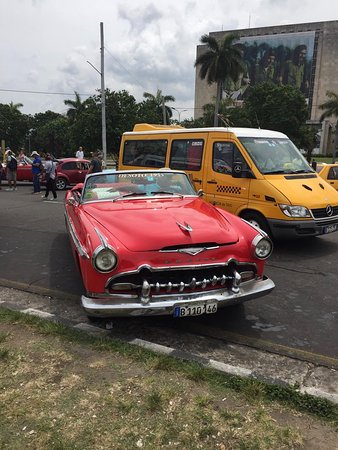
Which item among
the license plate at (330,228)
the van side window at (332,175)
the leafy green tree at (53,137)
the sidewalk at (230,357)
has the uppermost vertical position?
the leafy green tree at (53,137)

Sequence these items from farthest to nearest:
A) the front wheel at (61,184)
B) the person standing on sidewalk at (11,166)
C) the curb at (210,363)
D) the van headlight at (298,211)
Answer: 1. the front wheel at (61,184)
2. the person standing on sidewalk at (11,166)
3. the van headlight at (298,211)
4. the curb at (210,363)

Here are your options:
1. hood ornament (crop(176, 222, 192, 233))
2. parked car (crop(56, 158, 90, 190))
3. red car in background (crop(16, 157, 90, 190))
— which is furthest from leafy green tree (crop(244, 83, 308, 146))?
hood ornament (crop(176, 222, 192, 233))

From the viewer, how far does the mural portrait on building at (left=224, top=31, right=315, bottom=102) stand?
85.8m

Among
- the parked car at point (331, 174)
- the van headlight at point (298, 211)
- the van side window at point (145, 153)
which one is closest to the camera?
the van headlight at point (298, 211)

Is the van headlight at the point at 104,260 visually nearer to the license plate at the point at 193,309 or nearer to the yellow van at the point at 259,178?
the license plate at the point at 193,309

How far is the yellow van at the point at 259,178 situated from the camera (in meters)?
6.95

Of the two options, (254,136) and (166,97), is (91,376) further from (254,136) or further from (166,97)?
(166,97)

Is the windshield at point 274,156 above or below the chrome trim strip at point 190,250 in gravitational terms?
above

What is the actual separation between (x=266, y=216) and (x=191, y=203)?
96.9 inches

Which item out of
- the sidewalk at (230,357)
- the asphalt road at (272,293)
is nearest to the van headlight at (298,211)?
the asphalt road at (272,293)

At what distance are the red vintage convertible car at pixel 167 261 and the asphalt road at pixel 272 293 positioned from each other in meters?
0.49

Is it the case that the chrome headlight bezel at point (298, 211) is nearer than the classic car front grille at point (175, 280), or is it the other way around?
the classic car front grille at point (175, 280)

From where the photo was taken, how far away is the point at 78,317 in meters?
4.42

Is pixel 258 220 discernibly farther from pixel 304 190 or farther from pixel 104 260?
pixel 104 260
